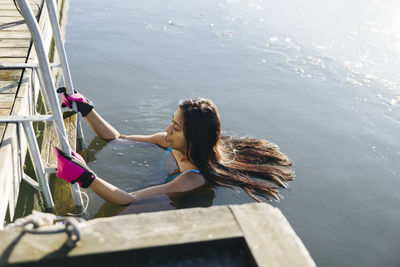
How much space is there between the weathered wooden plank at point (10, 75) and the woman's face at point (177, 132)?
164cm

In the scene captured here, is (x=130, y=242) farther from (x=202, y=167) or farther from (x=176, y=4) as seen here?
(x=176, y=4)

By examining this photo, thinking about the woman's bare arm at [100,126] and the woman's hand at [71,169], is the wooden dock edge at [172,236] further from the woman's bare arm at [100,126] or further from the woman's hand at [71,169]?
the woman's bare arm at [100,126]

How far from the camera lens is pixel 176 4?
1026cm

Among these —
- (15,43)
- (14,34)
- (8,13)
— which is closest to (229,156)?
(15,43)

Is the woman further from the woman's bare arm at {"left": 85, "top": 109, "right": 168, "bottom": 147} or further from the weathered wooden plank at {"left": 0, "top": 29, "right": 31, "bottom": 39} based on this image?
the weathered wooden plank at {"left": 0, "top": 29, "right": 31, "bottom": 39}

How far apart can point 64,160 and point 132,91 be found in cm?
318

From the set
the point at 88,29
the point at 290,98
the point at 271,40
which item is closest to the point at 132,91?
the point at 290,98

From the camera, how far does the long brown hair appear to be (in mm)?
3225

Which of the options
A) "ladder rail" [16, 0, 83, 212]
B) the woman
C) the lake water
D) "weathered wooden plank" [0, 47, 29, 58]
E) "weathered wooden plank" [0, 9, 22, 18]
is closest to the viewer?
"ladder rail" [16, 0, 83, 212]

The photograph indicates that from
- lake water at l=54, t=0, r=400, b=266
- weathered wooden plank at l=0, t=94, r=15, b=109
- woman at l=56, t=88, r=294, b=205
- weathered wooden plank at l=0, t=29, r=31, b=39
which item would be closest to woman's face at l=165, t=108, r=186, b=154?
woman at l=56, t=88, r=294, b=205

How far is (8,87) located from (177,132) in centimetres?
165

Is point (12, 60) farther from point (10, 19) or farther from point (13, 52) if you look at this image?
point (10, 19)

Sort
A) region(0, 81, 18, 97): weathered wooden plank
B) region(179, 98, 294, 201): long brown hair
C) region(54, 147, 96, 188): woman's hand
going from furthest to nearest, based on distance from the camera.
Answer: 1. region(0, 81, 18, 97): weathered wooden plank
2. region(179, 98, 294, 201): long brown hair
3. region(54, 147, 96, 188): woman's hand

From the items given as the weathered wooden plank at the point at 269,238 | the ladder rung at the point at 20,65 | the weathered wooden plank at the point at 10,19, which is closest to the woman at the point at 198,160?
the ladder rung at the point at 20,65
